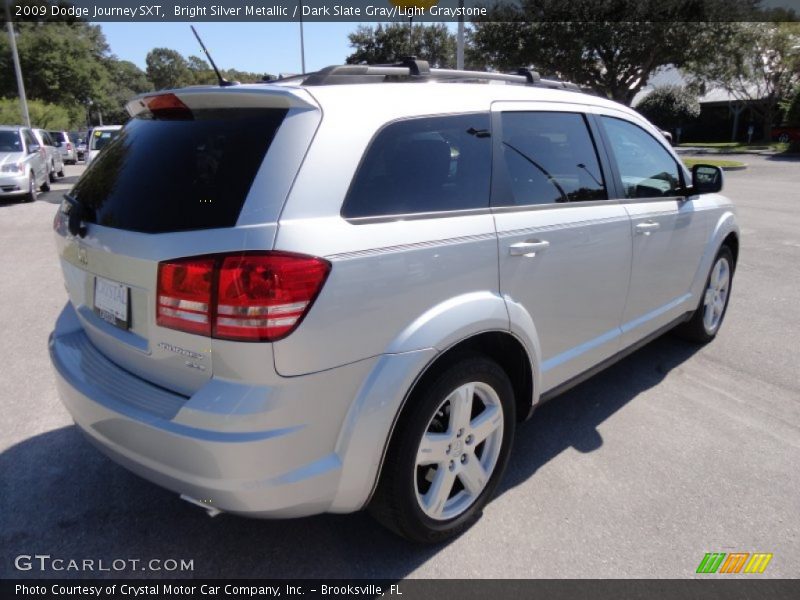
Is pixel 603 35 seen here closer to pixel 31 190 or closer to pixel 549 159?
pixel 31 190

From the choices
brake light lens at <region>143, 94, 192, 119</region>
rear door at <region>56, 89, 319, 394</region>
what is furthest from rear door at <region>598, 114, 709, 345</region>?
brake light lens at <region>143, 94, 192, 119</region>

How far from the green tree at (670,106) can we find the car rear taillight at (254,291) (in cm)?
4470

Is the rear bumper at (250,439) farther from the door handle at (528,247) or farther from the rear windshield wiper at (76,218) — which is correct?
the door handle at (528,247)

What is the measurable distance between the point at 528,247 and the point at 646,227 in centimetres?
124

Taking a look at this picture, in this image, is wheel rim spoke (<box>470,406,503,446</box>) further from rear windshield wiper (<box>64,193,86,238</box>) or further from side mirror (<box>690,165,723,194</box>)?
side mirror (<box>690,165,723,194</box>)

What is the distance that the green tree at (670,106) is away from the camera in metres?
40.8

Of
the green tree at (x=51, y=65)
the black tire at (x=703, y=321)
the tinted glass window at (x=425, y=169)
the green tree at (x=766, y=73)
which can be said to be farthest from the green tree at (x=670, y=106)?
the tinted glass window at (x=425, y=169)

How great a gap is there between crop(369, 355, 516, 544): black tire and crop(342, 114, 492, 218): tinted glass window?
2.23ft

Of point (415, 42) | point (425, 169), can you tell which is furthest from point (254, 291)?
point (415, 42)

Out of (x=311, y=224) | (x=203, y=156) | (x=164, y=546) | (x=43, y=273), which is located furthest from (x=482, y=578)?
(x=43, y=273)

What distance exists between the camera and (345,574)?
7.94 feet

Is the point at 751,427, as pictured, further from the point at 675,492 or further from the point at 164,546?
the point at 164,546

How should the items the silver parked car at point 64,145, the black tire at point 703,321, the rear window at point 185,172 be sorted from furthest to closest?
the silver parked car at point 64,145 < the black tire at point 703,321 < the rear window at point 185,172

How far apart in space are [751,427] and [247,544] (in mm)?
2992
